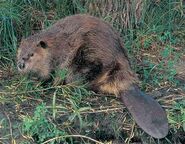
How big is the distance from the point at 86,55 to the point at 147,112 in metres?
0.65

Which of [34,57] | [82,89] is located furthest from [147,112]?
[34,57]

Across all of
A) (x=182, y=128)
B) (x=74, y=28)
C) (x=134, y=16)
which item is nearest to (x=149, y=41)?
(x=134, y=16)

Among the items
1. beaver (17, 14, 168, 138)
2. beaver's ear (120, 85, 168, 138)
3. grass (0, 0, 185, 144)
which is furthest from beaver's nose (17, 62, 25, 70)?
beaver's ear (120, 85, 168, 138)

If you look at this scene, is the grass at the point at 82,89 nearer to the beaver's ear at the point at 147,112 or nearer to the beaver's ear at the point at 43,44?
the beaver's ear at the point at 147,112

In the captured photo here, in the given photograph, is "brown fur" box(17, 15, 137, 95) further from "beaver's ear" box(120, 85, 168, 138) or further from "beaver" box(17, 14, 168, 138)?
"beaver's ear" box(120, 85, 168, 138)

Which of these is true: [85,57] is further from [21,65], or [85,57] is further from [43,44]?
[21,65]

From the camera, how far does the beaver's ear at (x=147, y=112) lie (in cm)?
332

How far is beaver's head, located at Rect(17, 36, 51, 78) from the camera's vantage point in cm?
375

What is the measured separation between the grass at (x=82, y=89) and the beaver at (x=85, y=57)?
89 millimetres

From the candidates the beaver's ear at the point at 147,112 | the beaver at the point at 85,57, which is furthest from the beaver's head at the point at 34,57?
the beaver's ear at the point at 147,112

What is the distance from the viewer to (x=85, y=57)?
3773mm

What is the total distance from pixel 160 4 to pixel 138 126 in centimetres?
178

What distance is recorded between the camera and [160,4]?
4922 mm

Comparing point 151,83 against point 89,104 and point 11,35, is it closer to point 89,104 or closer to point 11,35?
point 89,104
